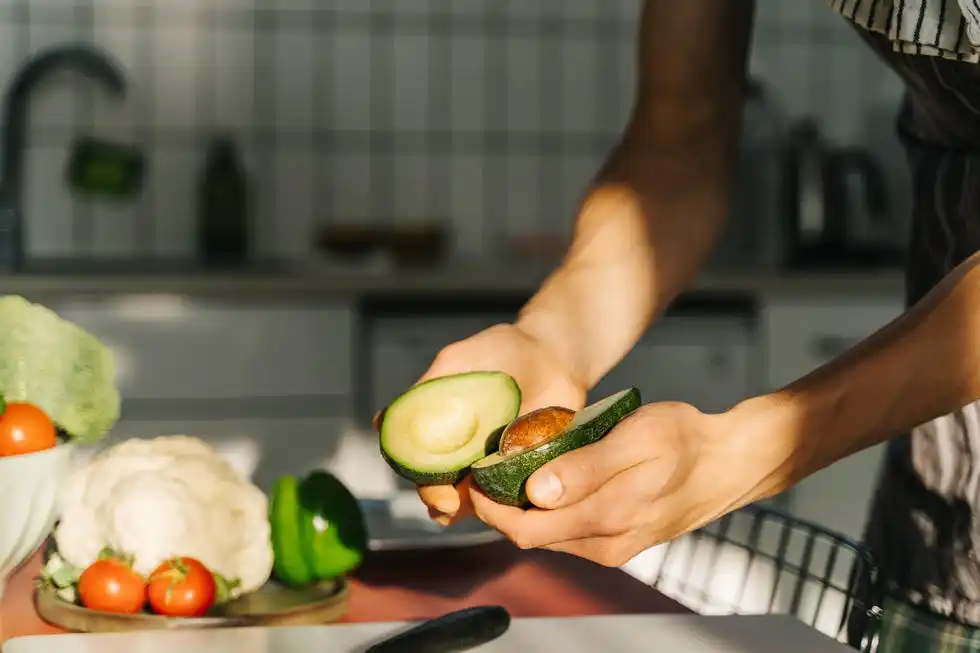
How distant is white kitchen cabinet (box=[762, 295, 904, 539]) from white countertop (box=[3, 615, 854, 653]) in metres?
1.85

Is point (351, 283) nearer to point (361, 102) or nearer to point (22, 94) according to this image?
point (361, 102)

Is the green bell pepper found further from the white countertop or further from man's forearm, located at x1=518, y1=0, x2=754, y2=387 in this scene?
man's forearm, located at x1=518, y1=0, x2=754, y2=387

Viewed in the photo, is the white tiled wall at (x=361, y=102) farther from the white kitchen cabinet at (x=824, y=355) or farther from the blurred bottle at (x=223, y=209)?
the white kitchen cabinet at (x=824, y=355)

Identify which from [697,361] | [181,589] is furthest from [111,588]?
[697,361]

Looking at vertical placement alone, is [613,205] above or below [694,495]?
above

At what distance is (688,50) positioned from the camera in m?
1.25

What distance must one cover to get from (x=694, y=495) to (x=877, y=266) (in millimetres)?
2439

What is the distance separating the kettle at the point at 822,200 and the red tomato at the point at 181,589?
2.36 meters

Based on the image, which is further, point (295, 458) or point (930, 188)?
point (295, 458)

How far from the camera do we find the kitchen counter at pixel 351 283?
256 centimetres

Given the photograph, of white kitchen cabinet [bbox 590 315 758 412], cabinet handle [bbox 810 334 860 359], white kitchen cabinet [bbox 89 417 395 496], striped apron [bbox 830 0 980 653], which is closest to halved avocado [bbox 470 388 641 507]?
striped apron [bbox 830 0 980 653]

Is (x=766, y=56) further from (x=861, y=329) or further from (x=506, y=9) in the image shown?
(x=861, y=329)

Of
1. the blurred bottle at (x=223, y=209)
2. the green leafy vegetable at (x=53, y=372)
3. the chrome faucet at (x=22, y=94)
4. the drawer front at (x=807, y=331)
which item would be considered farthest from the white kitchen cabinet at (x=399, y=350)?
the green leafy vegetable at (x=53, y=372)

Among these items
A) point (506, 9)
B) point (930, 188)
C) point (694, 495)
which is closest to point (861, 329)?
point (506, 9)
